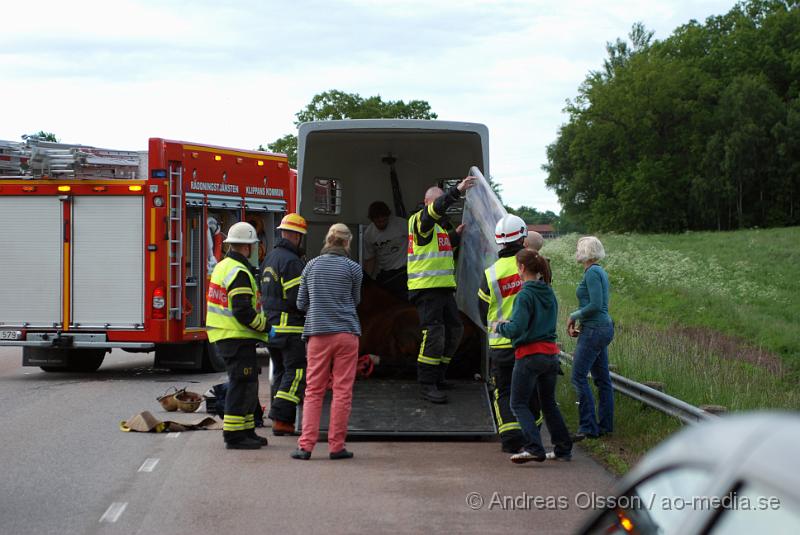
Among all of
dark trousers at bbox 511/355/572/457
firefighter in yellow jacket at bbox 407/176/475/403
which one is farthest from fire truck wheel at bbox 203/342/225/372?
dark trousers at bbox 511/355/572/457

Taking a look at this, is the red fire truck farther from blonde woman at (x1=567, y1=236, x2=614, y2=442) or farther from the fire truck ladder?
blonde woman at (x1=567, y1=236, x2=614, y2=442)

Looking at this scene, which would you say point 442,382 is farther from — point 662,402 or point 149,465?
point 149,465

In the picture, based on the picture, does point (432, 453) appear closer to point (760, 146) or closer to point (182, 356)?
point (182, 356)

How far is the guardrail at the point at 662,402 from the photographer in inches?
339

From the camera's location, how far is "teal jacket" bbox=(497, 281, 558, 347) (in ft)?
29.3

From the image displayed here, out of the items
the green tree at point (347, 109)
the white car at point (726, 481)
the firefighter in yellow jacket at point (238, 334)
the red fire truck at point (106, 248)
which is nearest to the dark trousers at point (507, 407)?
the firefighter in yellow jacket at point (238, 334)

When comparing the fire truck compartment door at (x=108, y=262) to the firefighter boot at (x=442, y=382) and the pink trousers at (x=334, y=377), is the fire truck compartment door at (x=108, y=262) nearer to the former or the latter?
the firefighter boot at (x=442, y=382)

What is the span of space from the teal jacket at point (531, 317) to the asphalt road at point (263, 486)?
3.23ft

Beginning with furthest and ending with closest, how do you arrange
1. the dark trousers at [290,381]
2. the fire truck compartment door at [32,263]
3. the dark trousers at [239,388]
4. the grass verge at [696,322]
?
1. the fire truck compartment door at [32,263]
2. the grass verge at [696,322]
3. the dark trousers at [290,381]
4. the dark trousers at [239,388]

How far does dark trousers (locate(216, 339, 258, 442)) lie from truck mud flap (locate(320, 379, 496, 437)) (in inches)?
31.9

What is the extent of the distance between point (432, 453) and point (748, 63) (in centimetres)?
9585

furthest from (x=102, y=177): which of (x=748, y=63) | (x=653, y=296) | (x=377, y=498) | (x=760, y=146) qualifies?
(x=748, y=63)

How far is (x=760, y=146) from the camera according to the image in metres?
92.6

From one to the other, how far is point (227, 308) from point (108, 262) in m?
7.09
